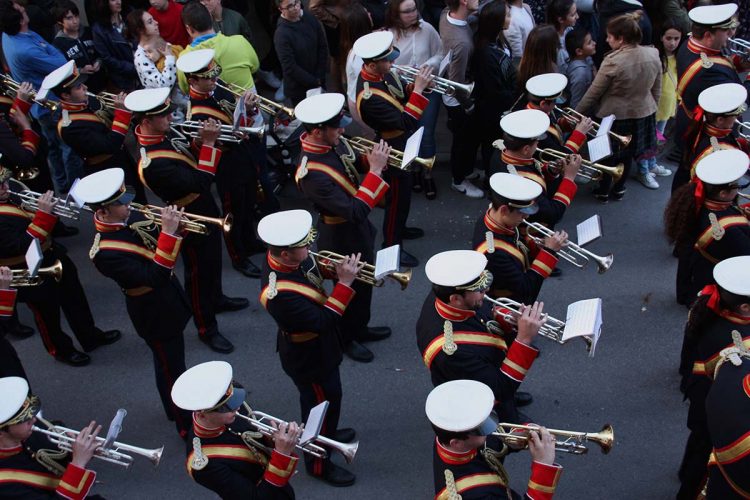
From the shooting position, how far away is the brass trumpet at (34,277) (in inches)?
197

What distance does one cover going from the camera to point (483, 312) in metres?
4.06

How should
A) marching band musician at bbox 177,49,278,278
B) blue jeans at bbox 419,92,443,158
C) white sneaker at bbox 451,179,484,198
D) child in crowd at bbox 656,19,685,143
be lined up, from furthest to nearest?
white sneaker at bbox 451,179,484,198 < child in crowd at bbox 656,19,685,143 < blue jeans at bbox 419,92,443,158 < marching band musician at bbox 177,49,278,278

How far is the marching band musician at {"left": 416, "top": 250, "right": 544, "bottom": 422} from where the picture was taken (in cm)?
382

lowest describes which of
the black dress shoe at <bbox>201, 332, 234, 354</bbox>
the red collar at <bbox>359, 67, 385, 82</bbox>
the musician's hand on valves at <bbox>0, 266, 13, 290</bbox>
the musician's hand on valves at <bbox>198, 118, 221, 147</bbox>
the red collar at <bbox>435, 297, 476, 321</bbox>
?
the black dress shoe at <bbox>201, 332, 234, 354</bbox>

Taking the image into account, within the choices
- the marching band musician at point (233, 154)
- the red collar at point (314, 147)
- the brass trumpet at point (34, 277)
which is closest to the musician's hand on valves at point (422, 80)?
the red collar at point (314, 147)

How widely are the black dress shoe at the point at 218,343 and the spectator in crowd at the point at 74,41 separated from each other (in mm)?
3046

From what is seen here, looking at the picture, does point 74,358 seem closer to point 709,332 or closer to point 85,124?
point 85,124

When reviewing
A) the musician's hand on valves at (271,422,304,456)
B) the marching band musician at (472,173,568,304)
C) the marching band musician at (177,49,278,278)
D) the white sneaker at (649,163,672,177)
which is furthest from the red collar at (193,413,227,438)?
the white sneaker at (649,163,672,177)

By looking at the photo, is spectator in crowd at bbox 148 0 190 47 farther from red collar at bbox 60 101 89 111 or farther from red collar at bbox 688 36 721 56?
red collar at bbox 688 36 721 56

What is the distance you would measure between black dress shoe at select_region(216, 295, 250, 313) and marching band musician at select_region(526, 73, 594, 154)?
2633 millimetres

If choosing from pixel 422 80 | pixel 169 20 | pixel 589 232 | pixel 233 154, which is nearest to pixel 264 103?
pixel 233 154

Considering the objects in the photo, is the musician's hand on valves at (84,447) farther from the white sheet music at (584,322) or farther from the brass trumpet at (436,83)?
the brass trumpet at (436,83)

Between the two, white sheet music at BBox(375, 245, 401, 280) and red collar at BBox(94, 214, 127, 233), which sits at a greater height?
white sheet music at BBox(375, 245, 401, 280)

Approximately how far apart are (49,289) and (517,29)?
15.2 feet
